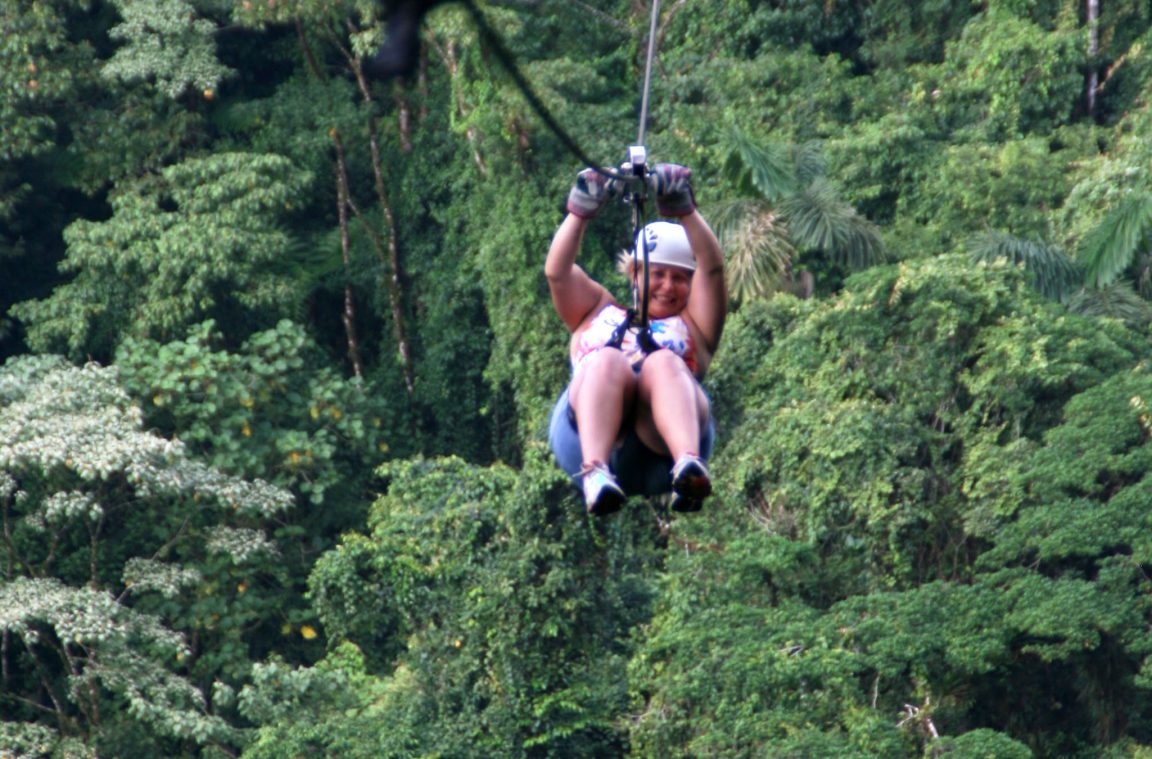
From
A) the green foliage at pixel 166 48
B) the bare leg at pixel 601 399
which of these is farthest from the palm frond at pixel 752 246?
the bare leg at pixel 601 399

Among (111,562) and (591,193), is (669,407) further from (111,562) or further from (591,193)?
(111,562)

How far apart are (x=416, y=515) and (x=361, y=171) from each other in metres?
4.79

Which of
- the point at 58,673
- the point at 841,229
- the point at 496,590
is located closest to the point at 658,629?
the point at 496,590

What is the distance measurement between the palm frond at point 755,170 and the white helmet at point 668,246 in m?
7.28

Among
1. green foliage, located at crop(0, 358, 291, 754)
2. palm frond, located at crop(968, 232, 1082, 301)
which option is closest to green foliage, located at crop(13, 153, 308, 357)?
green foliage, located at crop(0, 358, 291, 754)

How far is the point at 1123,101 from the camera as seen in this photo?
15.0 m

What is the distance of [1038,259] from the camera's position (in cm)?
1297

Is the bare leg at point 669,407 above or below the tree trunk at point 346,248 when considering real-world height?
above

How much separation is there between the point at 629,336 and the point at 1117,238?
24.0 feet

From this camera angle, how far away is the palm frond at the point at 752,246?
13.0 m

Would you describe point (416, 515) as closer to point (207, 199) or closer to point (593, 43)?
point (207, 199)

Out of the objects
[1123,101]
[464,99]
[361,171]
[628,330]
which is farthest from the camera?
[361,171]

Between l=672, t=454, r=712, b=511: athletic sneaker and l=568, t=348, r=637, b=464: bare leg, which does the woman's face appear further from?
l=672, t=454, r=712, b=511: athletic sneaker

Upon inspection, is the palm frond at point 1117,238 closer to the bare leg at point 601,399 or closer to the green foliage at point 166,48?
the bare leg at point 601,399
